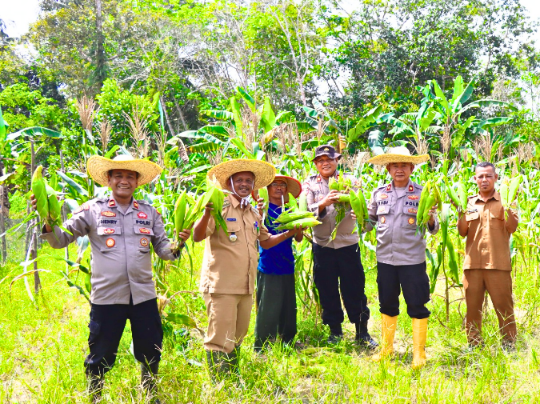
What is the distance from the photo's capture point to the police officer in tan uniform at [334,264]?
380cm

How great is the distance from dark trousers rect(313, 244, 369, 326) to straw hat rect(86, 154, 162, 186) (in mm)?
1648

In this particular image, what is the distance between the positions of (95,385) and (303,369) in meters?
1.48

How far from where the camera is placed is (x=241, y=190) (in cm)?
306

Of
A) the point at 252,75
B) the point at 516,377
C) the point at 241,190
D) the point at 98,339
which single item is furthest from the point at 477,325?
the point at 252,75

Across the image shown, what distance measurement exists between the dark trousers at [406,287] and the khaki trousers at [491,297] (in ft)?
1.50

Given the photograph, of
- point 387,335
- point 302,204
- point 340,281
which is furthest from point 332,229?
point 387,335

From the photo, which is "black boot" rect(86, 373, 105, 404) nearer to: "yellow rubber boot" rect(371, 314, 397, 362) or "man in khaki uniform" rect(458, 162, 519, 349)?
"yellow rubber boot" rect(371, 314, 397, 362)

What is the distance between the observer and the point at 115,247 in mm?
2658

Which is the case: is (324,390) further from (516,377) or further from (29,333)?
→ (29,333)

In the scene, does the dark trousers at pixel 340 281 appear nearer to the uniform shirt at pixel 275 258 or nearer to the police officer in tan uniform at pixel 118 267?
the uniform shirt at pixel 275 258

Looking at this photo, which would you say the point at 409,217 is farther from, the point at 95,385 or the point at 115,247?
the point at 95,385

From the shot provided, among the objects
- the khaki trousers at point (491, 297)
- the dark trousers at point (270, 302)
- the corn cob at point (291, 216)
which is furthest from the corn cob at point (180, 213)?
the khaki trousers at point (491, 297)

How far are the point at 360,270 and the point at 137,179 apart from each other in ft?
6.66

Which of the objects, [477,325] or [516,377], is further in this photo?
[477,325]
